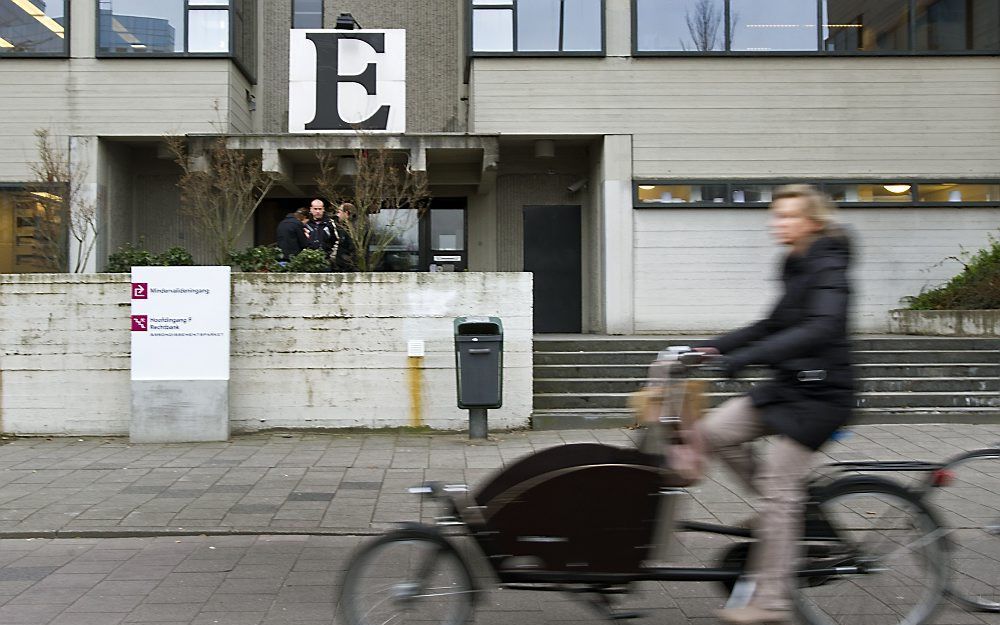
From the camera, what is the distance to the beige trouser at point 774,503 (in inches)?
138

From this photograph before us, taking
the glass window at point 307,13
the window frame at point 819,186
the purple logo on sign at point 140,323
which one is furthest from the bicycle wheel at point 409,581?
the glass window at point 307,13

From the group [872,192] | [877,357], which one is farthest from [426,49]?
[877,357]

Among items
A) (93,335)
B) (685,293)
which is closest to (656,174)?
(685,293)

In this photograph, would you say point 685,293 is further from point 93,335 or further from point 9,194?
point 9,194

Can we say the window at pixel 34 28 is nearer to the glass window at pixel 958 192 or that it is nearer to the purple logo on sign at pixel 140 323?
the purple logo on sign at pixel 140 323

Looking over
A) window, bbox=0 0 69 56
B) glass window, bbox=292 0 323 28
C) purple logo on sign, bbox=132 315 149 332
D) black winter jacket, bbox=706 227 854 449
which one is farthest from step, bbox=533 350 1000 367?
window, bbox=0 0 69 56

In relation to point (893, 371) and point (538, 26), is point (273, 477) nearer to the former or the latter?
point (893, 371)

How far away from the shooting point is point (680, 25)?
13781mm

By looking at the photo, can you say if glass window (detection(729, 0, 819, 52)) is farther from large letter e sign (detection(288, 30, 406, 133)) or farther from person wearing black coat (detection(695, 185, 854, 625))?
person wearing black coat (detection(695, 185, 854, 625))

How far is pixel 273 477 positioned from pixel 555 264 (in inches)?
347

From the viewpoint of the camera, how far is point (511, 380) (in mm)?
9406

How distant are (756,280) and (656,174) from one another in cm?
242

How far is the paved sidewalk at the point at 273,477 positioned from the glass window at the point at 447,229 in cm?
690

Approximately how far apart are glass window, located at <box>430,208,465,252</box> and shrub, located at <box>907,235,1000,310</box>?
26.2ft
